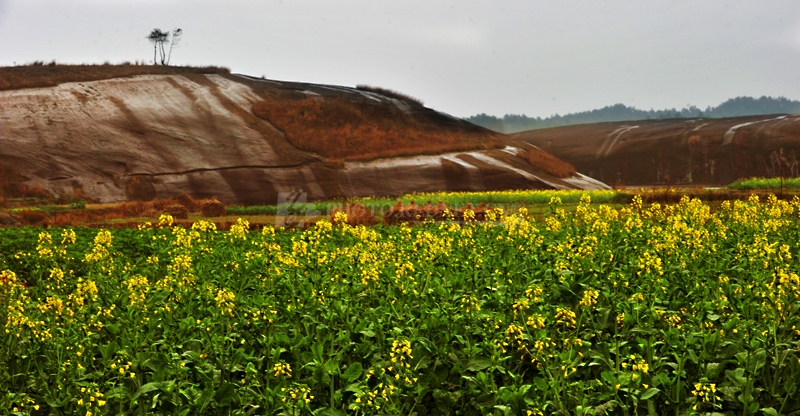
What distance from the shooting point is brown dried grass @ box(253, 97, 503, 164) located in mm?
32125

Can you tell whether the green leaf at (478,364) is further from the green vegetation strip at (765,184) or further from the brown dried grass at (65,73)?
the brown dried grass at (65,73)

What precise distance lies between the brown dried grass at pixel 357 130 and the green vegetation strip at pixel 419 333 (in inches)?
878

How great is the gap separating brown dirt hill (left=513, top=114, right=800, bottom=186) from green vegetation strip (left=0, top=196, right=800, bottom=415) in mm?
39171

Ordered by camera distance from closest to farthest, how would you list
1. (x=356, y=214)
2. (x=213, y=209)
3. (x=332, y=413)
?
(x=332, y=413) → (x=356, y=214) → (x=213, y=209)

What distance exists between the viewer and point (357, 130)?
34188 millimetres

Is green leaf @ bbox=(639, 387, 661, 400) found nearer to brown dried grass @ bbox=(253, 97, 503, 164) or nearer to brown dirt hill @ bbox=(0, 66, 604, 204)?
brown dirt hill @ bbox=(0, 66, 604, 204)

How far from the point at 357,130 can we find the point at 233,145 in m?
6.79

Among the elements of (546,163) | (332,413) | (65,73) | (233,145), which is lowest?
(332,413)

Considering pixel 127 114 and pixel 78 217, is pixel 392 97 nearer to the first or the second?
pixel 127 114

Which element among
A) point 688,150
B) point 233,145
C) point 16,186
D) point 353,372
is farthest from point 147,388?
point 688,150

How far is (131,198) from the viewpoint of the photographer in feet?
86.2

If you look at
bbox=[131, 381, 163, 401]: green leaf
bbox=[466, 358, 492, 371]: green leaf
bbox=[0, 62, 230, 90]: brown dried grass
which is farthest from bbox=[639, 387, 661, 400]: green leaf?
bbox=[0, 62, 230, 90]: brown dried grass

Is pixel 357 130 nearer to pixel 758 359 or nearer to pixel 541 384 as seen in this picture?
pixel 758 359

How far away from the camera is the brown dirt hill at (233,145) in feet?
87.3
